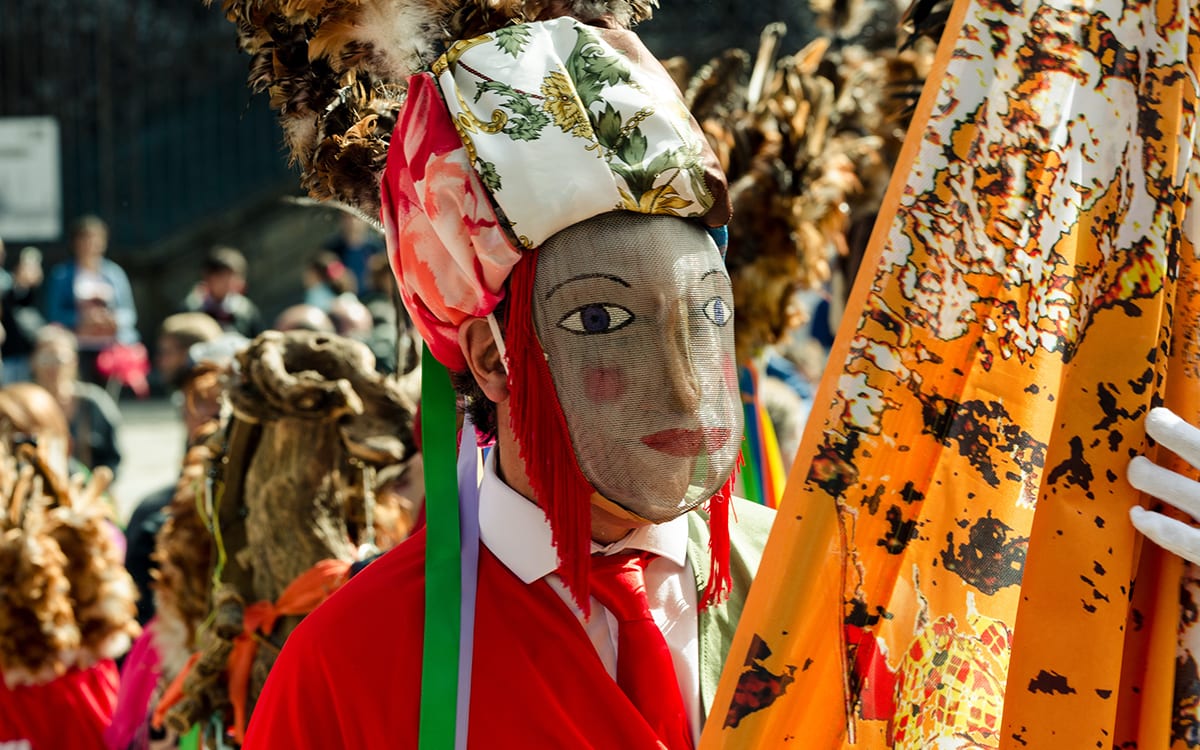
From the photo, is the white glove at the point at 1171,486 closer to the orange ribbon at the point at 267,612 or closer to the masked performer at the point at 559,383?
the masked performer at the point at 559,383

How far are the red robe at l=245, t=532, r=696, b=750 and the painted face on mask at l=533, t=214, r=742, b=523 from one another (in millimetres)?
208

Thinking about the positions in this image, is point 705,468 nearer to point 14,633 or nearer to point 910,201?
point 910,201

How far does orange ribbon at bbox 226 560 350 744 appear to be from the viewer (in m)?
2.94

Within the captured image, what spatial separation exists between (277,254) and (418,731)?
1223 cm

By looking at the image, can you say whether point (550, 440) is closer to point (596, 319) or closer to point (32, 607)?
point (596, 319)

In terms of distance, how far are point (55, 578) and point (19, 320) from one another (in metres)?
6.48

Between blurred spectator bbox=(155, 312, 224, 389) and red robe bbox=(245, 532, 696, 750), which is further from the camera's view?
blurred spectator bbox=(155, 312, 224, 389)

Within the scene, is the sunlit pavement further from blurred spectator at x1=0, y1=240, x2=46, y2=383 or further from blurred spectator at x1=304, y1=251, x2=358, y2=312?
blurred spectator at x1=304, y1=251, x2=358, y2=312

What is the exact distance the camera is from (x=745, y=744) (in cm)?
131

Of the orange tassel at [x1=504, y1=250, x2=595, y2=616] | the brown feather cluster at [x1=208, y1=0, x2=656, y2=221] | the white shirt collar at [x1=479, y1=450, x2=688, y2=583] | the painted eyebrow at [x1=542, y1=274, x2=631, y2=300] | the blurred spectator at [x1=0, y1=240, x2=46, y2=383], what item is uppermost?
the brown feather cluster at [x1=208, y1=0, x2=656, y2=221]

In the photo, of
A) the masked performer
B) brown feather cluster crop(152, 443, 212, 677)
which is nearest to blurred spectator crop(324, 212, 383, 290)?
brown feather cluster crop(152, 443, 212, 677)

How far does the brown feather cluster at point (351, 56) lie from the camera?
1.95 meters

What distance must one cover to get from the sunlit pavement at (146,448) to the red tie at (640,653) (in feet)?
23.6

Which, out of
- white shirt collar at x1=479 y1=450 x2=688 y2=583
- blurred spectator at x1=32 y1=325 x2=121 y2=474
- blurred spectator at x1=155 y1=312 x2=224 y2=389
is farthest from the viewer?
blurred spectator at x1=32 y1=325 x2=121 y2=474
